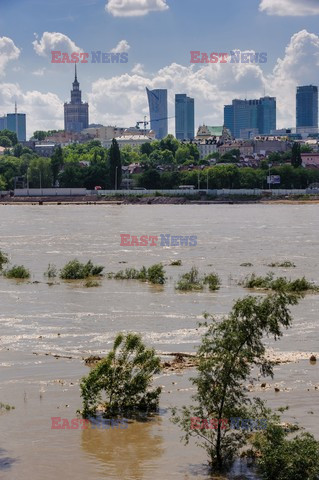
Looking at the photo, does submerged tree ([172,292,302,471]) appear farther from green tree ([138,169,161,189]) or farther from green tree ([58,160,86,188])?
green tree ([138,169,161,189])

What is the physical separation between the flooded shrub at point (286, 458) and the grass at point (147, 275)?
19.7 metres

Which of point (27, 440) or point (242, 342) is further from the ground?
point (242, 342)

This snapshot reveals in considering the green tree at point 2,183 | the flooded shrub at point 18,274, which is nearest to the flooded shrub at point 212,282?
the flooded shrub at point 18,274

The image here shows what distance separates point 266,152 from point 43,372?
178276 mm

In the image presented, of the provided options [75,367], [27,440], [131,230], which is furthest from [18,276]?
[131,230]

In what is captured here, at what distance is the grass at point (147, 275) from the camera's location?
32562 millimetres

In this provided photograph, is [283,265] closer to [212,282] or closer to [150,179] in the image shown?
[212,282]

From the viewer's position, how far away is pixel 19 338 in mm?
21484

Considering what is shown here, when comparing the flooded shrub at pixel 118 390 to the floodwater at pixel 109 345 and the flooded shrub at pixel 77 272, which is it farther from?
the flooded shrub at pixel 77 272

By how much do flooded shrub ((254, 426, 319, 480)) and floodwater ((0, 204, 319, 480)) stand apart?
0.92 meters

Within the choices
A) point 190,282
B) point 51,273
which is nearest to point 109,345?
point 190,282

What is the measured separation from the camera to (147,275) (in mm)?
33531

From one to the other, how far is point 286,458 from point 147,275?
21619 mm

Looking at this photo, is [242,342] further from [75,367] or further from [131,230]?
[131,230]
